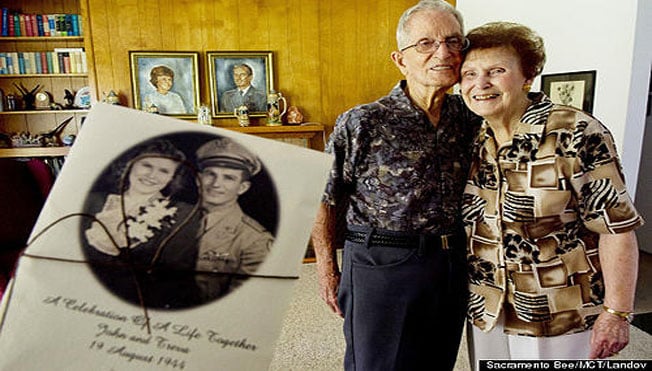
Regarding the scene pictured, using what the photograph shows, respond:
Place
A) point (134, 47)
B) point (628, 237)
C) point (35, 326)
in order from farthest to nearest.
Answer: point (134, 47)
point (628, 237)
point (35, 326)

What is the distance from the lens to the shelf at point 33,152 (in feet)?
12.1

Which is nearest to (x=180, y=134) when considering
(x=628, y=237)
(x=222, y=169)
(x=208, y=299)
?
(x=222, y=169)

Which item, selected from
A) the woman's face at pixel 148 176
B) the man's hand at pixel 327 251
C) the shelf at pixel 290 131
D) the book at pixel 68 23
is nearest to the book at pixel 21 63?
the book at pixel 68 23

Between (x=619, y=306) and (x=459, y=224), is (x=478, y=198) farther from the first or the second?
(x=619, y=306)

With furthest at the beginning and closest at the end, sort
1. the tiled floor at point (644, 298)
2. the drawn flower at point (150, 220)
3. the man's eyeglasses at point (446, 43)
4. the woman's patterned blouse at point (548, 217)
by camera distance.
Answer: the tiled floor at point (644, 298) → the man's eyeglasses at point (446, 43) → the woman's patterned blouse at point (548, 217) → the drawn flower at point (150, 220)

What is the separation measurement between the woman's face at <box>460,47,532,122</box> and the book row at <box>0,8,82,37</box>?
410cm

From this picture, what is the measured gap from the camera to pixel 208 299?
41cm

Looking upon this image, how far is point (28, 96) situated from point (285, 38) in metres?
2.52

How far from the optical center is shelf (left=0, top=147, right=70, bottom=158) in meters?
3.68

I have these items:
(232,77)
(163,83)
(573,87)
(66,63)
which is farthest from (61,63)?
(573,87)

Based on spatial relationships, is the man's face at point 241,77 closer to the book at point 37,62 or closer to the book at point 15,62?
the book at point 37,62

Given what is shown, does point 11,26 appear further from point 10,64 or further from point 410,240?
point 410,240

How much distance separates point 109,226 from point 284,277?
0.18 metres

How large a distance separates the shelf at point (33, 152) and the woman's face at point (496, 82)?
376cm
